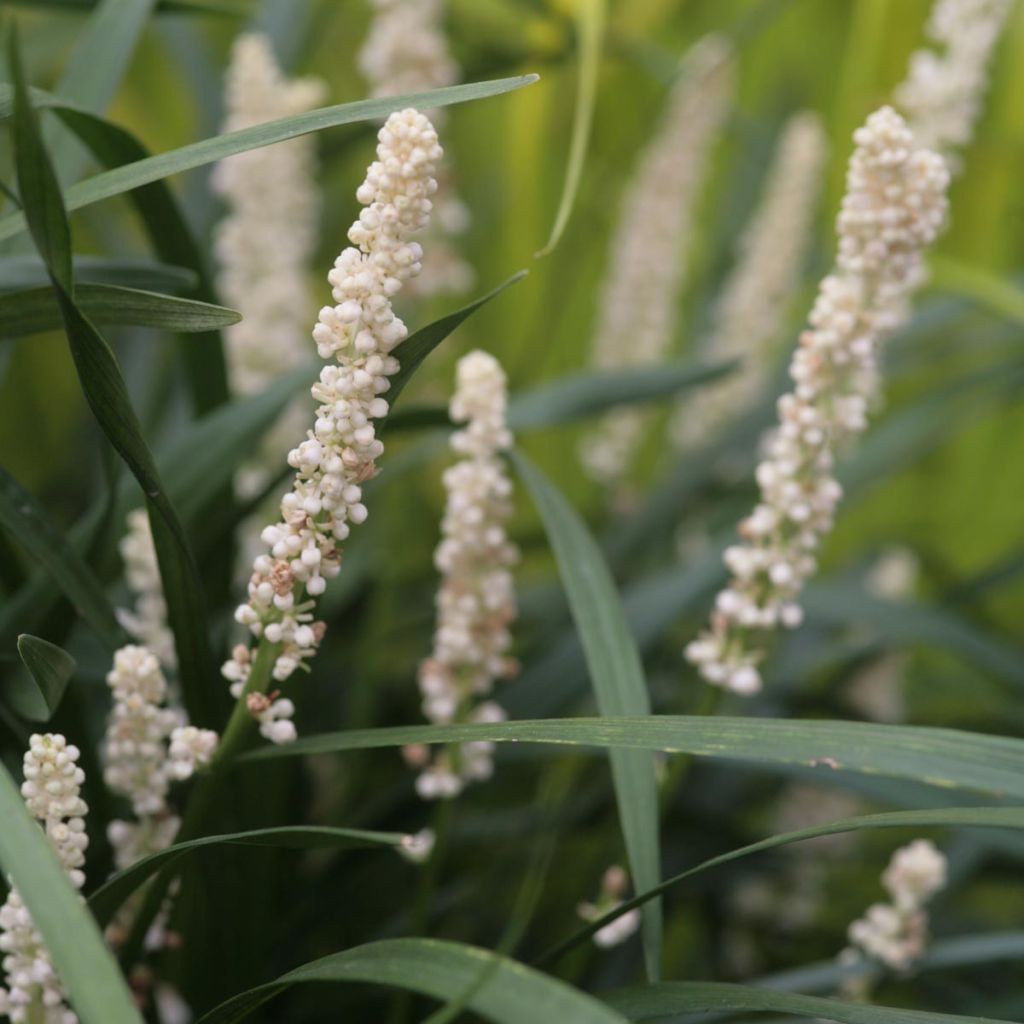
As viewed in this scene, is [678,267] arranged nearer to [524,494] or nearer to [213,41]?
[524,494]

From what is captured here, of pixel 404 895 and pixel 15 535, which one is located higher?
pixel 15 535

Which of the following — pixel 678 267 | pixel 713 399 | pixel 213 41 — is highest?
pixel 213 41

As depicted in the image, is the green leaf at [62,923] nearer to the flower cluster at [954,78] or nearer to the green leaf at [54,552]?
the green leaf at [54,552]

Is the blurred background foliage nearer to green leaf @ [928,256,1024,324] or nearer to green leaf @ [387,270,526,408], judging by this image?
green leaf @ [928,256,1024,324]

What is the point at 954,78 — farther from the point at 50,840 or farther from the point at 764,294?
the point at 50,840

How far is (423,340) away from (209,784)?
15 centimetres

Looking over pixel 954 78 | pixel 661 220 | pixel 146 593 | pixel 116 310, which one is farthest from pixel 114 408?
pixel 661 220

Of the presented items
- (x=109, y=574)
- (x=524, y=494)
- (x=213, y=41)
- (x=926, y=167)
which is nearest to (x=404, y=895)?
(x=109, y=574)

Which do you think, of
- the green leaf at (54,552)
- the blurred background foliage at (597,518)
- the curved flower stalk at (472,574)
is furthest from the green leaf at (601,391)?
the green leaf at (54,552)

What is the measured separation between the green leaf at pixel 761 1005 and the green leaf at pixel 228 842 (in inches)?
3.9

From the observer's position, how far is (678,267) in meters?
0.91

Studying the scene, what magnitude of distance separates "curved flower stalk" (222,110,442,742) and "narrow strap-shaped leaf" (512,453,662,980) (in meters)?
0.13

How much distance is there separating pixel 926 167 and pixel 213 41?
104 cm

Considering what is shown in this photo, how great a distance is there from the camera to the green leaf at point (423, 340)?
34cm
